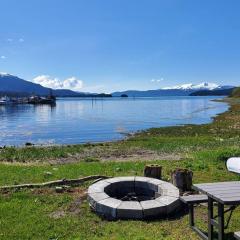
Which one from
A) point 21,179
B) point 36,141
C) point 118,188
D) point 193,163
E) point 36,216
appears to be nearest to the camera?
point 36,216

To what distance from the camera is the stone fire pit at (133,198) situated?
9695 mm

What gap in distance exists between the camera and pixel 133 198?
38.0 feet

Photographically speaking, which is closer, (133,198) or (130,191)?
Result: (133,198)

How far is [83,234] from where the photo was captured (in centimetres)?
870

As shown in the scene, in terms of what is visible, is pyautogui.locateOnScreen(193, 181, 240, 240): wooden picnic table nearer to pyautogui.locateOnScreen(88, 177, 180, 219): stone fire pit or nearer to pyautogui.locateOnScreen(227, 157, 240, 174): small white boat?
pyautogui.locateOnScreen(227, 157, 240, 174): small white boat

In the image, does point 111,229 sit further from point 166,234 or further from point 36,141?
point 36,141

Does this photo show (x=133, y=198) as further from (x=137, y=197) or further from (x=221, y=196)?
(x=221, y=196)

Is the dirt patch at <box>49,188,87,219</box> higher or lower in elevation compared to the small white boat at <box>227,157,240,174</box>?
lower

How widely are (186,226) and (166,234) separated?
0.76 meters

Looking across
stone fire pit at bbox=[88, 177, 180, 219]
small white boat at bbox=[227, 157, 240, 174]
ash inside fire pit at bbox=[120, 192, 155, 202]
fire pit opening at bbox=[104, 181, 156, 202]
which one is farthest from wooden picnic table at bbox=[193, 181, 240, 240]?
fire pit opening at bbox=[104, 181, 156, 202]

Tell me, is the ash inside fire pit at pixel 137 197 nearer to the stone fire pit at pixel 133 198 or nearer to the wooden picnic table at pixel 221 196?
the stone fire pit at pixel 133 198

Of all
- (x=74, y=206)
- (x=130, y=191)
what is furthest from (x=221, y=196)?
(x=130, y=191)

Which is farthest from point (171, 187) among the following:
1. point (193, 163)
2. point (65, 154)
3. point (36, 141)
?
point (36, 141)

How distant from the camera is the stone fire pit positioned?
9.70 m
